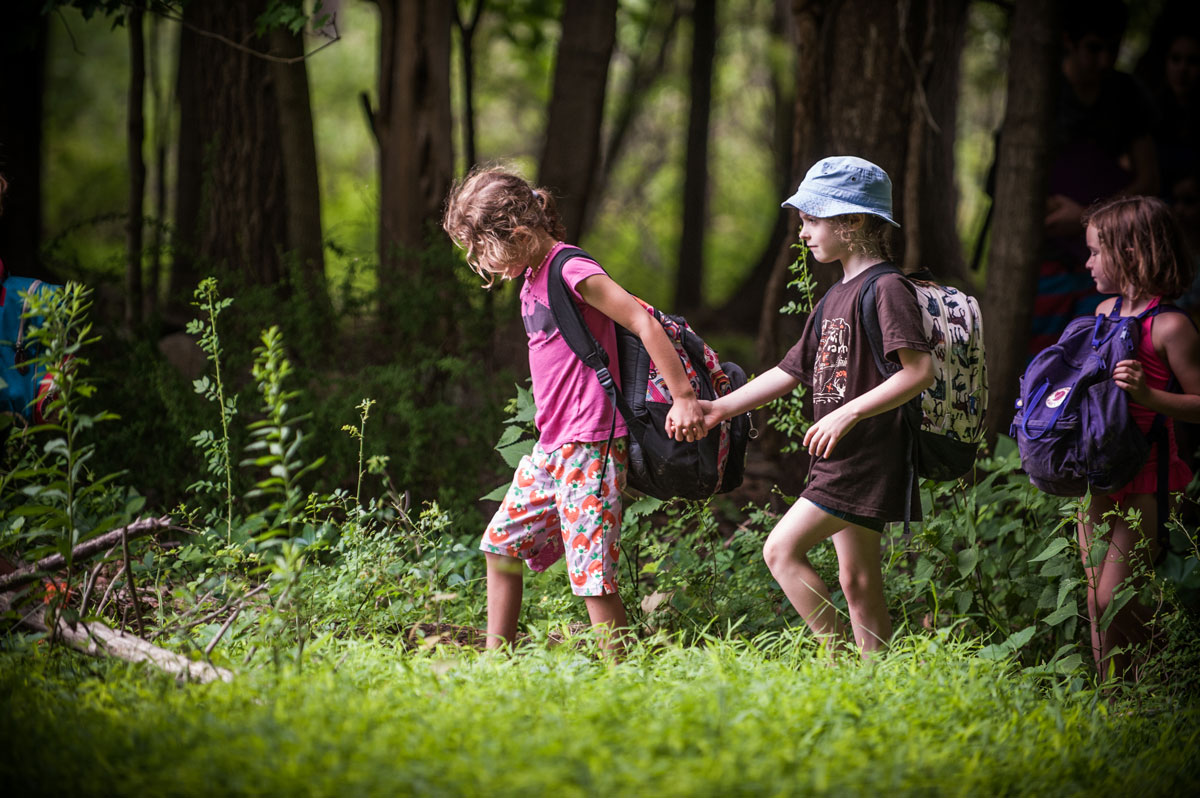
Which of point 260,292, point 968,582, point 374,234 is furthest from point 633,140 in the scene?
point 968,582

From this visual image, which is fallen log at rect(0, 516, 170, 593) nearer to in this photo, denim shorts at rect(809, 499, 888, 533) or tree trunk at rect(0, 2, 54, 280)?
denim shorts at rect(809, 499, 888, 533)

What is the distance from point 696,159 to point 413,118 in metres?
6.98

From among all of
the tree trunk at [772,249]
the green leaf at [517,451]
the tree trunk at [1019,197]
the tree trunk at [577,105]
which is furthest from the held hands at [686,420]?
the tree trunk at [772,249]

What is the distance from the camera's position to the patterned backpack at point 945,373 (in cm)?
324

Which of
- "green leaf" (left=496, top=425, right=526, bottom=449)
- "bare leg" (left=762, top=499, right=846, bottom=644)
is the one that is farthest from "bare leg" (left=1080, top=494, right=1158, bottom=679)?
"green leaf" (left=496, top=425, right=526, bottom=449)

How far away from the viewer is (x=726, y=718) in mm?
2551

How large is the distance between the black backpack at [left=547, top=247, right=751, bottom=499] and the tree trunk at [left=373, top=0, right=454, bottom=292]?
2.77 meters

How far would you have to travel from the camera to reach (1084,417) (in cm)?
334

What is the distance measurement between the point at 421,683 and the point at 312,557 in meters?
1.60

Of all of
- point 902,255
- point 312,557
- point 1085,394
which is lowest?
point 312,557

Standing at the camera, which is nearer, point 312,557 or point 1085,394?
point 1085,394

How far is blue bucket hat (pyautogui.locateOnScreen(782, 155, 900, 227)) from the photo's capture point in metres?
3.32

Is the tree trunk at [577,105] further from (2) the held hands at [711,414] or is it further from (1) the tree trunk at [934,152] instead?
(2) the held hands at [711,414]

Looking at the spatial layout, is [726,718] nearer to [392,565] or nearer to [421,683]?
[421,683]
